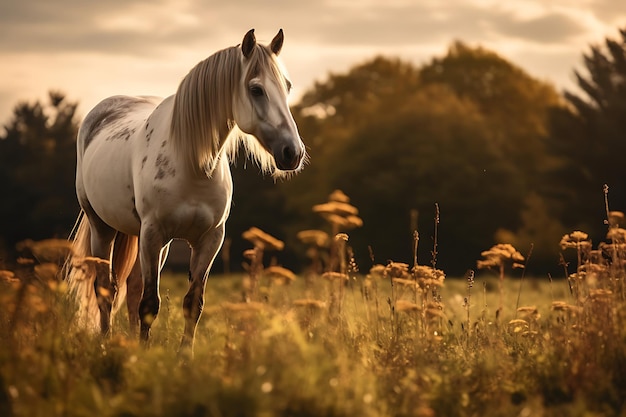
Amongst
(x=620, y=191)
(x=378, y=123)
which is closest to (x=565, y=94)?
(x=620, y=191)

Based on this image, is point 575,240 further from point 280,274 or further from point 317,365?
point 317,365

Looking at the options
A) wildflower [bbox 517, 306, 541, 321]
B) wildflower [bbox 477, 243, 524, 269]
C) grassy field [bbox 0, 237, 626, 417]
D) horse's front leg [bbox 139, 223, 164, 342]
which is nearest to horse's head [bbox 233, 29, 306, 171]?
grassy field [bbox 0, 237, 626, 417]

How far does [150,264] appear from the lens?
23.3 ft

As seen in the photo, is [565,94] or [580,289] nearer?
[580,289]

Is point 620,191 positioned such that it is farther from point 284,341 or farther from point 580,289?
point 284,341

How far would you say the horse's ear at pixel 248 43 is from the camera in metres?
6.74

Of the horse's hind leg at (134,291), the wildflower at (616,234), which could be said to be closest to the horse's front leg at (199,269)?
the horse's hind leg at (134,291)

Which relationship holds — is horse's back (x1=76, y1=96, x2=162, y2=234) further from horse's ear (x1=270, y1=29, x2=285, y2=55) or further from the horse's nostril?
the horse's nostril

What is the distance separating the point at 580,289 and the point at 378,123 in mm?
42486

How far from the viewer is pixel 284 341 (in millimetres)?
4570

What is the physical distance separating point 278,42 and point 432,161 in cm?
4074

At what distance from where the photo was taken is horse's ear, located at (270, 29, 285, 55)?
6.97 meters

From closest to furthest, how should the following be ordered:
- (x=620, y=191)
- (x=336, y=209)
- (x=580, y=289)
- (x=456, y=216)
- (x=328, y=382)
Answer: (x=328, y=382)
(x=336, y=209)
(x=580, y=289)
(x=620, y=191)
(x=456, y=216)

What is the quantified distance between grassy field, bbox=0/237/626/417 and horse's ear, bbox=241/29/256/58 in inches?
71.9
